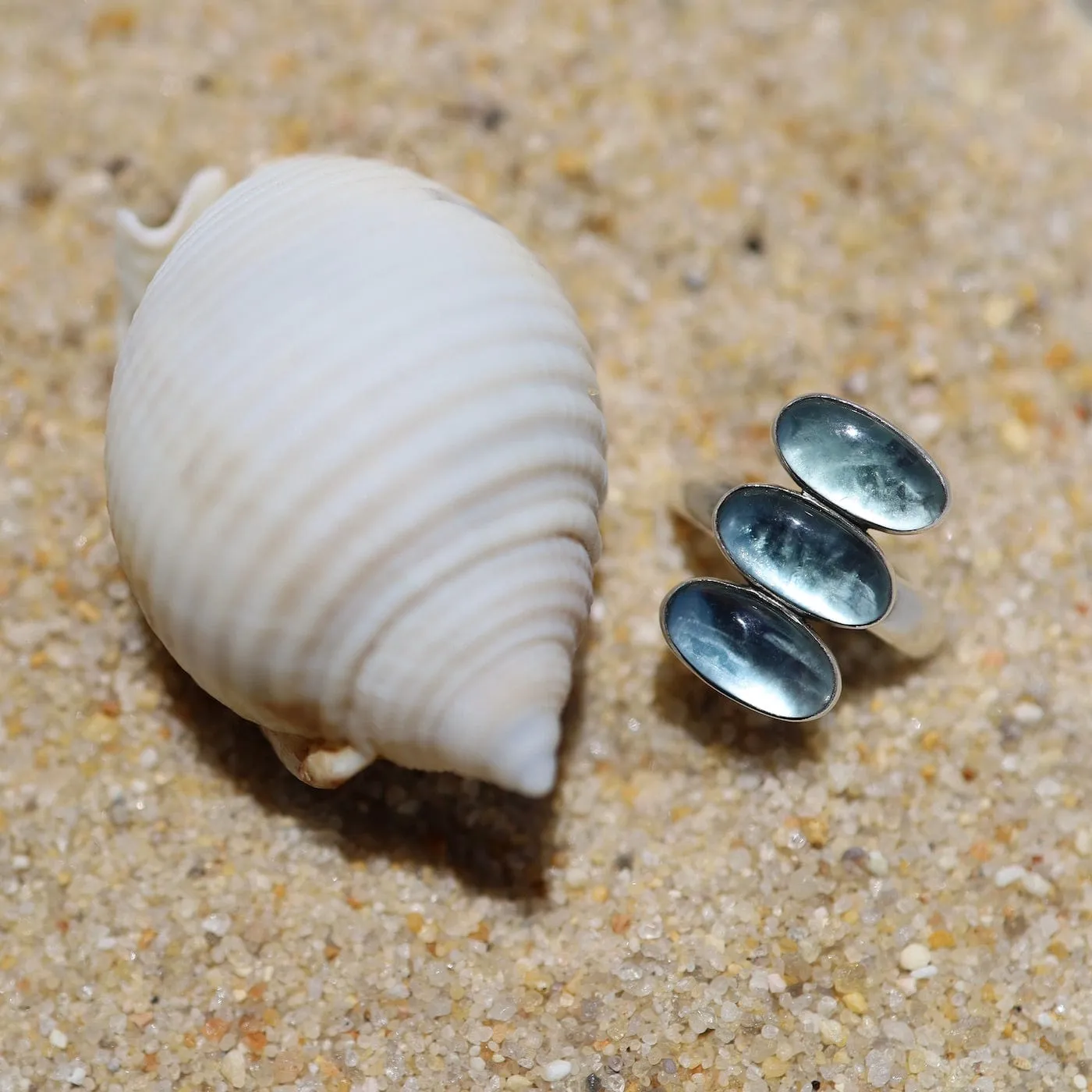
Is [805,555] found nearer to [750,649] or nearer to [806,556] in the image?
[806,556]

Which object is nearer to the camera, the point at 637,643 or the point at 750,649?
the point at 750,649

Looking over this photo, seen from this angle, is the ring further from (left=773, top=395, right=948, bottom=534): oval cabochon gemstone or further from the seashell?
the seashell

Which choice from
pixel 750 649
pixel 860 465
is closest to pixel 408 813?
pixel 750 649

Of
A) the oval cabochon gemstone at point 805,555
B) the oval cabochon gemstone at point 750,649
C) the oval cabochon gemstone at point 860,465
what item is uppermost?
the oval cabochon gemstone at point 860,465

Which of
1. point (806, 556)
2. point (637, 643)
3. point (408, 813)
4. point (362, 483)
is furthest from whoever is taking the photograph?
point (637, 643)

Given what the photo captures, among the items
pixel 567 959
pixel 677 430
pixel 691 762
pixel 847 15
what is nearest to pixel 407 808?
pixel 567 959

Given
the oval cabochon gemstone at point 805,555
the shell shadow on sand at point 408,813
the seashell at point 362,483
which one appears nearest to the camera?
the seashell at point 362,483

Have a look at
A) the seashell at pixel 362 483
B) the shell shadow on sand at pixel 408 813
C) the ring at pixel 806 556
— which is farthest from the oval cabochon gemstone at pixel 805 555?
the shell shadow on sand at pixel 408 813

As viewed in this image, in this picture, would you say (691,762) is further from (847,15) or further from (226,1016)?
(847,15)

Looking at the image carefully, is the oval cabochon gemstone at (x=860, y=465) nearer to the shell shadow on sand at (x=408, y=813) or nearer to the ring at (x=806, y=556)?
the ring at (x=806, y=556)
